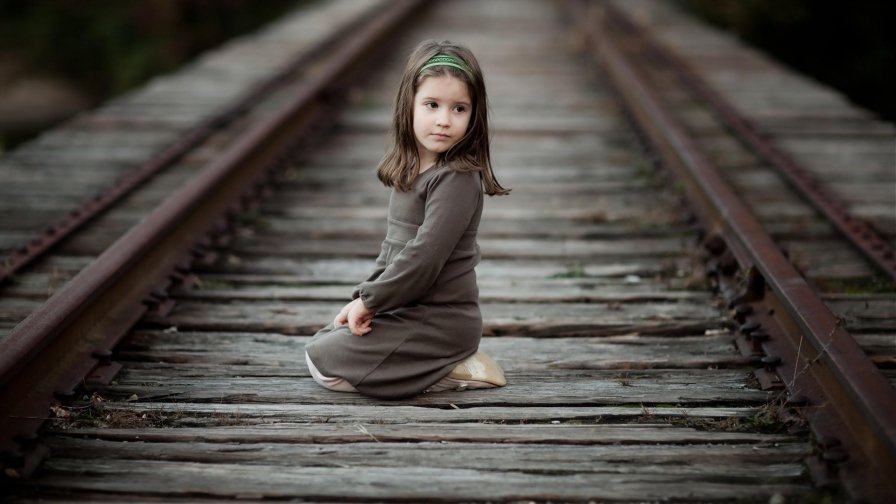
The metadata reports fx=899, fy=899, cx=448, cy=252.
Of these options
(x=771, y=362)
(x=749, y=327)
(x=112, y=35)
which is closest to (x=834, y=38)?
(x=749, y=327)

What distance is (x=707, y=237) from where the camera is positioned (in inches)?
142

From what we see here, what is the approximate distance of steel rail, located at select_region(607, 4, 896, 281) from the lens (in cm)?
368

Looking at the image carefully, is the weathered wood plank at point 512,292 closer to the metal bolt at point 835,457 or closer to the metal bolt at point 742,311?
the metal bolt at point 742,311

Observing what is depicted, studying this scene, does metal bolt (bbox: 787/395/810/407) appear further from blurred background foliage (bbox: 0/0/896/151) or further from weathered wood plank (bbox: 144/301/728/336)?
blurred background foliage (bbox: 0/0/896/151)

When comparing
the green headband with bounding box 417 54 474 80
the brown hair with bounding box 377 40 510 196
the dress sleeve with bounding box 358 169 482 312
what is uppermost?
the green headband with bounding box 417 54 474 80

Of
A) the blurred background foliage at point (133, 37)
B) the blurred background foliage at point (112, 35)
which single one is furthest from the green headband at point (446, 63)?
the blurred background foliage at point (112, 35)

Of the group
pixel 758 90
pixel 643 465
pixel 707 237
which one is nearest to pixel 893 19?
pixel 758 90

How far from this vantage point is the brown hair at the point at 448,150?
2445mm

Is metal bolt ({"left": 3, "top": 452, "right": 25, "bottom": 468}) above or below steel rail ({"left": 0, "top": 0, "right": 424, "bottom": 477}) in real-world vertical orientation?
below

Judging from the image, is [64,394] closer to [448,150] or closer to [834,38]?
[448,150]

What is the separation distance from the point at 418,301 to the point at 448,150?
438 mm

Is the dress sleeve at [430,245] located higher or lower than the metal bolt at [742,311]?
higher

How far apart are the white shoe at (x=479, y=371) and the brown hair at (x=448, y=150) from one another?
1.62 ft

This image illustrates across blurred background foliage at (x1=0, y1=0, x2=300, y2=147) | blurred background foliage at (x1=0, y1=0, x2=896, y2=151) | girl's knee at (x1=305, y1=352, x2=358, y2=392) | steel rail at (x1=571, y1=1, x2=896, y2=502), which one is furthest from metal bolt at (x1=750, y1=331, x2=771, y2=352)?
blurred background foliage at (x1=0, y1=0, x2=300, y2=147)
